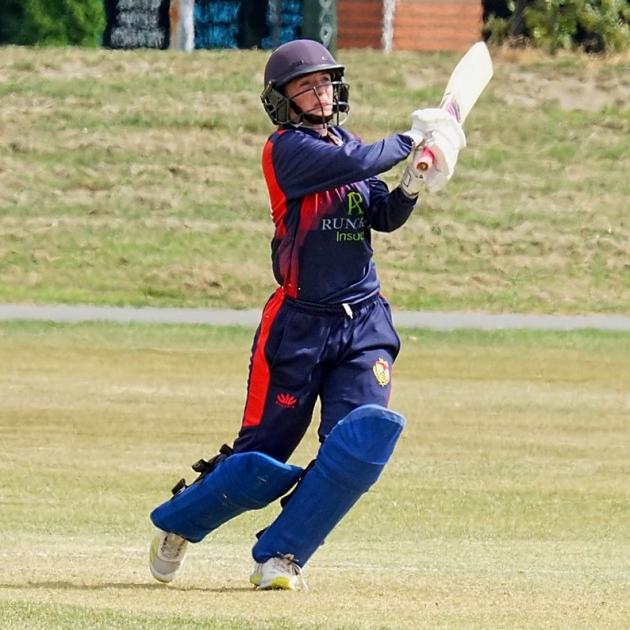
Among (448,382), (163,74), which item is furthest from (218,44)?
(448,382)

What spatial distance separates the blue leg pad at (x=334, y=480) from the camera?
6.40m

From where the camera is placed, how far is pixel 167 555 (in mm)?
6949

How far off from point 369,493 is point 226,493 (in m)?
3.86

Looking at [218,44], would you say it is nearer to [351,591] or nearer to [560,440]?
[560,440]

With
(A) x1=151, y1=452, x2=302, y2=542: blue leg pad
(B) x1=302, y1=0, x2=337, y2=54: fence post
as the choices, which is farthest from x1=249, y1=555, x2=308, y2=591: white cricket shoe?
(B) x1=302, y1=0, x2=337, y2=54: fence post

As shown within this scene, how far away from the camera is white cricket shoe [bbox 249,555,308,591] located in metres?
6.60

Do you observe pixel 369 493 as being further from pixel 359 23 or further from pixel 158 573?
pixel 359 23

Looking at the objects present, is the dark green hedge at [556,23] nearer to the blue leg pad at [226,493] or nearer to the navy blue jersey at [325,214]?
the navy blue jersey at [325,214]

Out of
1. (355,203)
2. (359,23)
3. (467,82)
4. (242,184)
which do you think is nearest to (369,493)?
(467,82)

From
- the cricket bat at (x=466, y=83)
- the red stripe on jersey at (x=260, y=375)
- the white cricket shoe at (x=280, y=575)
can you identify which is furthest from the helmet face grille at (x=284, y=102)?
the white cricket shoe at (x=280, y=575)

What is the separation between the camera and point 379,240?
73.5 ft

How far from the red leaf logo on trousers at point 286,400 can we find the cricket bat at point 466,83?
1198 mm

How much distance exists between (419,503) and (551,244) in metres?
12.7

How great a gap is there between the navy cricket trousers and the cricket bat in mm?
844
